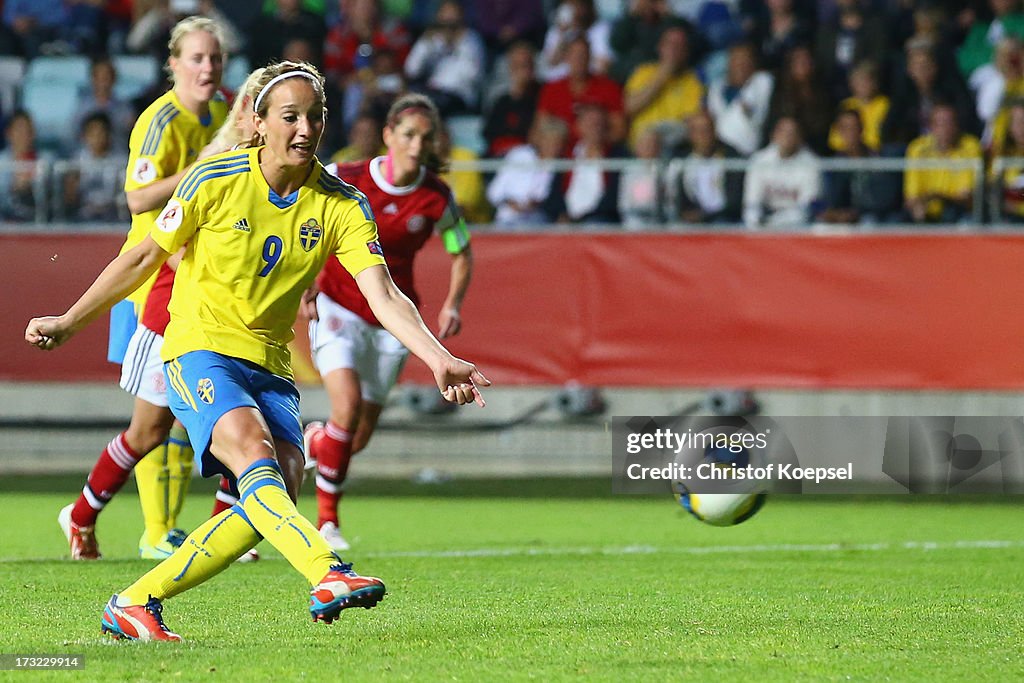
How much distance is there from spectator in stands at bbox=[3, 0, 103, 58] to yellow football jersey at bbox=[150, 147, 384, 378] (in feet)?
39.0

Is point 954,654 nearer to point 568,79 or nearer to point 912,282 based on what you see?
point 912,282

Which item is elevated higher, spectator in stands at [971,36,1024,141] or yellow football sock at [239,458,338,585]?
spectator in stands at [971,36,1024,141]

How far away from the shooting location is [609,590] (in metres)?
7.12

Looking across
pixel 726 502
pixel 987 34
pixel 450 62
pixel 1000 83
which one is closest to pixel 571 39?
pixel 450 62

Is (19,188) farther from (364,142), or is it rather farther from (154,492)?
(154,492)

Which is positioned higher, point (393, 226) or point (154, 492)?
point (393, 226)

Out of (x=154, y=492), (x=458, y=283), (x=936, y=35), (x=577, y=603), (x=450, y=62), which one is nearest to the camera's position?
(x=577, y=603)

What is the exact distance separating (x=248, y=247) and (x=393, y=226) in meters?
3.63

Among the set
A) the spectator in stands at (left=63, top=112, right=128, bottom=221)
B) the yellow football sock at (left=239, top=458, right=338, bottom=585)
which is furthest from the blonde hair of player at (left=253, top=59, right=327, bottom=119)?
the spectator in stands at (left=63, top=112, right=128, bottom=221)

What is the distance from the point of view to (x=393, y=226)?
9195mm

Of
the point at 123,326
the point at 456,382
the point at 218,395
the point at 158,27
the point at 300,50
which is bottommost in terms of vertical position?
the point at 123,326

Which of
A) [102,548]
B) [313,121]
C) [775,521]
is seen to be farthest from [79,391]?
[313,121]

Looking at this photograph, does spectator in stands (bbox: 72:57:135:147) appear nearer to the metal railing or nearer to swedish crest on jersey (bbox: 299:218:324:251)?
the metal railing

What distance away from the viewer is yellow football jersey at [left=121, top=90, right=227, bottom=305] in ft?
26.1
